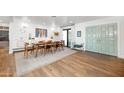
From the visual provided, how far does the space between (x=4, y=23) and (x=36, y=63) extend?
127 cm

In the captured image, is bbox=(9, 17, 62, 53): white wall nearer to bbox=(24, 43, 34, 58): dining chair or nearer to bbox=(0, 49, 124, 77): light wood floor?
bbox=(24, 43, 34, 58): dining chair

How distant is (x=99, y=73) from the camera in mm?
2393

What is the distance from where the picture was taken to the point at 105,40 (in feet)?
11.2

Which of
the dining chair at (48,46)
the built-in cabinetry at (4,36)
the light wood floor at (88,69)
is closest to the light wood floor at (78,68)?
the light wood floor at (88,69)

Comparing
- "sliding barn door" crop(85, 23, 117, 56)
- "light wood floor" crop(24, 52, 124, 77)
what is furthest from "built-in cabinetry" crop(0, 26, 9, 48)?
"sliding barn door" crop(85, 23, 117, 56)

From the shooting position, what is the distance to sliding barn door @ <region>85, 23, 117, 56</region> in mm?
2928

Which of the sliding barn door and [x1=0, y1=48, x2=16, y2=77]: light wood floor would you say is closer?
[x1=0, y1=48, x2=16, y2=77]: light wood floor

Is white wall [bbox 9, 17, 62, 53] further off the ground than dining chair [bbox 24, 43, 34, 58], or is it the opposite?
white wall [bbox 9, 17, 62, 53]

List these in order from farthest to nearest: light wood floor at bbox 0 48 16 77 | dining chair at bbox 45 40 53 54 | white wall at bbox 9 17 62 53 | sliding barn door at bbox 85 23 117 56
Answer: sliding barn door at bbox 85 23 117 56 → dining chair at bbox 45 40 53 54 → light wood floor at bbox 0 48 16 77 → white wall at bbox 9 17 62 53

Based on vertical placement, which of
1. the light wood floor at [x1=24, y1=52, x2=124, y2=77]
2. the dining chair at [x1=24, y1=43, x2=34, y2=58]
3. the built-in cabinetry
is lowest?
the light wood floor at [x1=24, y1=52, x2=124, y2=77]

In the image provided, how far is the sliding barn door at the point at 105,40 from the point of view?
2928 mm
